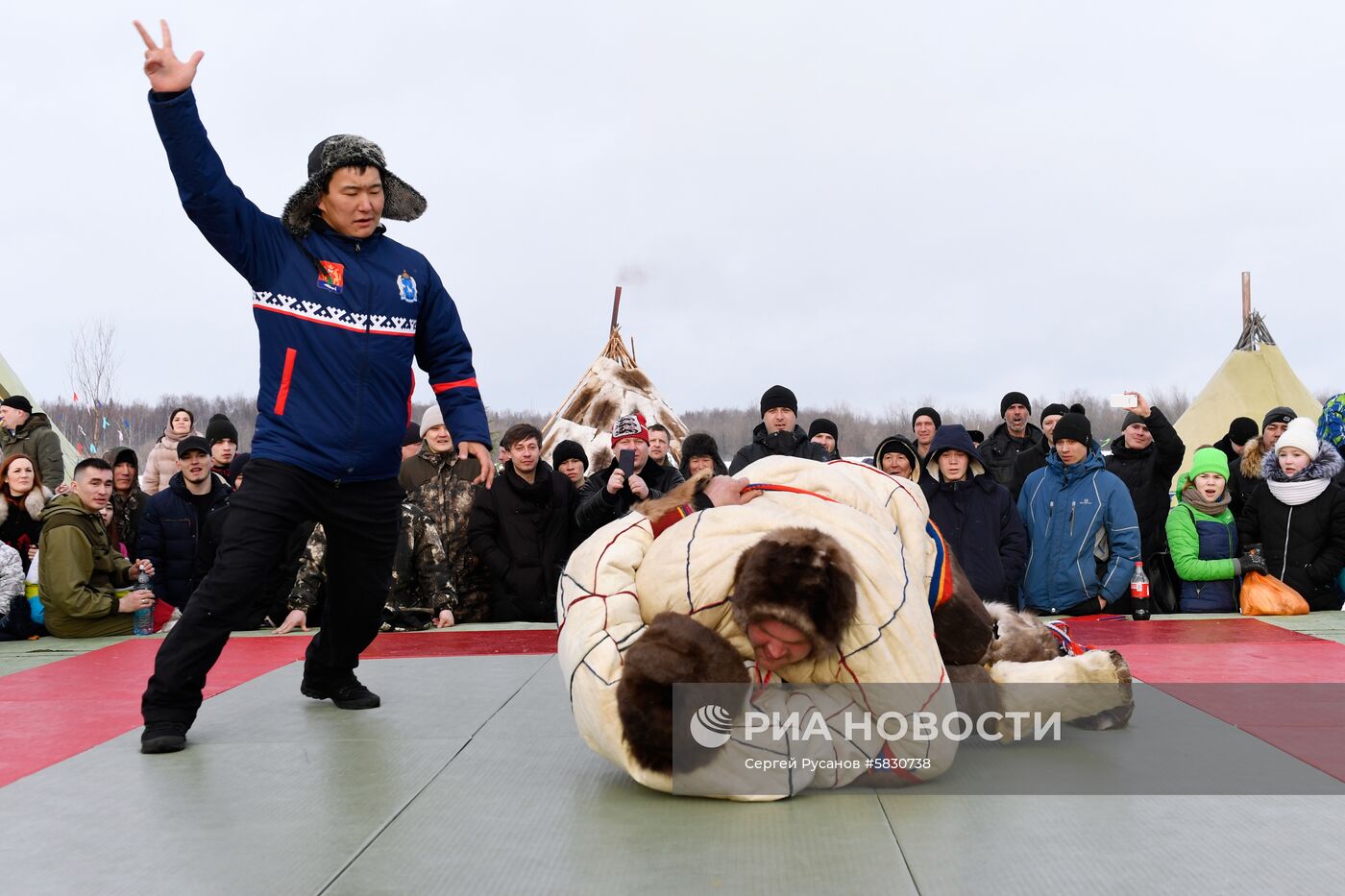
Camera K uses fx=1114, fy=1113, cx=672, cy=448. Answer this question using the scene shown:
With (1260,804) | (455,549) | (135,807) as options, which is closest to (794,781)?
(1260,804)

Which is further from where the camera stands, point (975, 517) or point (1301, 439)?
point (1301, 439)

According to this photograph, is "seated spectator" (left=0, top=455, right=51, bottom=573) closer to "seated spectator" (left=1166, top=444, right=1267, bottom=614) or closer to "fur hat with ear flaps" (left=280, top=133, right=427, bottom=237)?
"fur hat with ear flaps" (left=280, top=133, right=427, bottom=237)

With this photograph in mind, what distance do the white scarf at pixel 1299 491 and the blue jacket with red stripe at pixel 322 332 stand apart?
590 centimetres

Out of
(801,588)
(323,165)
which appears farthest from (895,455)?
(801,588)

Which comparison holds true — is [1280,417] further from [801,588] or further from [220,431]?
[220,431]

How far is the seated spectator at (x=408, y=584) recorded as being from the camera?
695cm

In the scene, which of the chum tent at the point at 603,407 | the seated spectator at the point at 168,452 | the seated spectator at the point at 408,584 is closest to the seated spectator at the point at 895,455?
the seated spectator at the point at 408,584

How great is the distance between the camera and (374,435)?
12.9 feet

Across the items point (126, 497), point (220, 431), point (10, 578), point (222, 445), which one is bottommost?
point (10, 578)

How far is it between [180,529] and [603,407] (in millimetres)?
7630

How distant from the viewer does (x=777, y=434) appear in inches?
299

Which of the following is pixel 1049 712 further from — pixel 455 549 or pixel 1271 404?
pixel 1271 404

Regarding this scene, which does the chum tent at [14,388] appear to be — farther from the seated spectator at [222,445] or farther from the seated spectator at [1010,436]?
the seated spectator at [1010,436]

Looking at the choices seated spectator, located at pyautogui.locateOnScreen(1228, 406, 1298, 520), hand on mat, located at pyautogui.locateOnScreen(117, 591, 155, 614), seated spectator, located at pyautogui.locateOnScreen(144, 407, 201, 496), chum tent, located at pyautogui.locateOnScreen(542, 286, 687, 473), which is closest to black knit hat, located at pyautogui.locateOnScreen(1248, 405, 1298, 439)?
seated spectator, located at pyautogui.locateOnScreen(1228, 406, 1298, 520)
